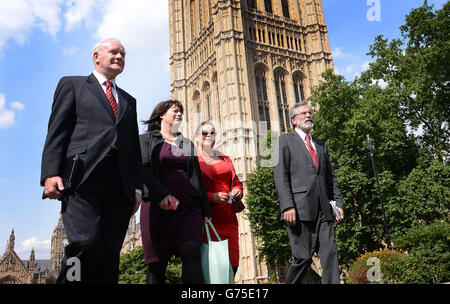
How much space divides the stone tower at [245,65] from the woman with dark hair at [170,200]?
1063 inches

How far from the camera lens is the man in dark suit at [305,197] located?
12.8ft

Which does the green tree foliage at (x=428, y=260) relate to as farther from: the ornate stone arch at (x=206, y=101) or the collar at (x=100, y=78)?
the ornate stone arch at (x=206, y=101)

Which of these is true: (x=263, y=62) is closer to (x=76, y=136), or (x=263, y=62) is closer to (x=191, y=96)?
(x=191, y=96)

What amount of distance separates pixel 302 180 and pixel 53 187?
2.69m

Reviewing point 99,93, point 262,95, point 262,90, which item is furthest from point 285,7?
point 99,93

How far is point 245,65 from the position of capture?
3559 centimetres

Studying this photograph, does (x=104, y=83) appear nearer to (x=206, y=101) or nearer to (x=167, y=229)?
(x=167, y=229)

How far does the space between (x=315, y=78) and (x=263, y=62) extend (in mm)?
6482

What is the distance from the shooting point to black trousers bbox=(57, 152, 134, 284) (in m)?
2.45

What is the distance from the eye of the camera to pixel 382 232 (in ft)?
61.0

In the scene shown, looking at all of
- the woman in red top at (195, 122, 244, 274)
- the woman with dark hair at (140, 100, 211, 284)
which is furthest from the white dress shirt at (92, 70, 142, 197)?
the woman in red top at (195, 122, 244, 274)

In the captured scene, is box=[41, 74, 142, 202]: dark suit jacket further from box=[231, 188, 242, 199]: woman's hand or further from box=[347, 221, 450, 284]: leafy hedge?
box=[347, 221, 450, 284]: leafy hedge
